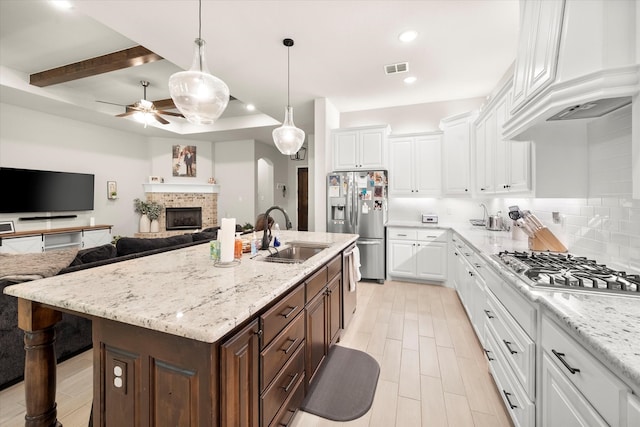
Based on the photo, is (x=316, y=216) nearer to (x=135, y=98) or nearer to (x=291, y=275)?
(x=291, y=275)

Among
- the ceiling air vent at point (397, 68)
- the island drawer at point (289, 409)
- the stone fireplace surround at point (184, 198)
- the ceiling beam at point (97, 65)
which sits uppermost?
the ceiling beam at point (97, 65)

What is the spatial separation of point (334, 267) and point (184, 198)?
6.34m

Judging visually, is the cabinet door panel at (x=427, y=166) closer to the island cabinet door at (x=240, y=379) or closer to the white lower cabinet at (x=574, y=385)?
the white lower cabinet at (x=574, y=385)

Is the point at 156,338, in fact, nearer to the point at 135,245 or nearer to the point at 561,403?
the point at 561,403

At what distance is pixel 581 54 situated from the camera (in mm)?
1174

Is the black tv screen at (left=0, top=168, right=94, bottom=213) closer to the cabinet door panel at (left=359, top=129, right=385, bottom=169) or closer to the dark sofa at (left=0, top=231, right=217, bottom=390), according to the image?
the dark sofa at (left=0, top=231, right=217, bottom=390)

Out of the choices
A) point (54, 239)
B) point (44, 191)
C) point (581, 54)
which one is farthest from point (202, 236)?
point (44, 191)

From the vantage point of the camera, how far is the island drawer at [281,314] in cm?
116

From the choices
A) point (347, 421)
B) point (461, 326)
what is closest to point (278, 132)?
point (347, 421)

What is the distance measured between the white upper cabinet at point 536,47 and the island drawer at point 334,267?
5.38ft

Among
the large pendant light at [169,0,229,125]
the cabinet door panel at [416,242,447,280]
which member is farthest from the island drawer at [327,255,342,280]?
the cabinet door panel at [416,242,447,280]

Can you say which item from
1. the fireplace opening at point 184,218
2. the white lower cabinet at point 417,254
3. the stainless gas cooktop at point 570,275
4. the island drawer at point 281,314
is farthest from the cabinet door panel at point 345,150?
the fireplace opening at point 184,218

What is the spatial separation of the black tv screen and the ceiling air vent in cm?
629

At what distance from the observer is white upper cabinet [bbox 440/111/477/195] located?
3748mm
